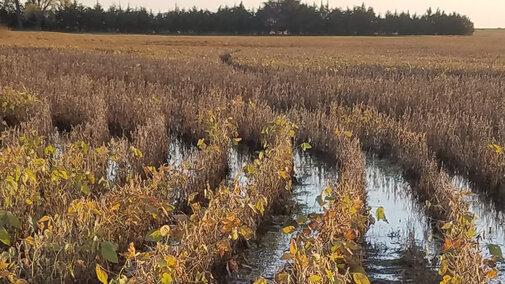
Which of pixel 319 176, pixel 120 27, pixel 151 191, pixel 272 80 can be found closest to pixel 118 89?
pixel 272 80

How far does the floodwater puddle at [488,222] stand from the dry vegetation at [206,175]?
169mm

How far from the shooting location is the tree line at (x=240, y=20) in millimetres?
61000

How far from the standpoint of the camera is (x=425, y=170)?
567 centimetres

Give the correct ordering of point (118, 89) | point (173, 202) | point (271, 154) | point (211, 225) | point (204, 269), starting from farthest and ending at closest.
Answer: point (118, 89) → point (271, 154) → point (173, 202) → point (211, 225) → point (204, 269)

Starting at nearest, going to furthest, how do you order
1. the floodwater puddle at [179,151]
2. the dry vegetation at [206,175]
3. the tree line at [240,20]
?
the dry vegetation at [206,175]
the floodwater puddle at [179,151]
the tree line at [240,20]

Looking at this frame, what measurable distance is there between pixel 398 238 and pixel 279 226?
1.00m

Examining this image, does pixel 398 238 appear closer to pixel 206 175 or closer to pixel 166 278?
pixel 206 175

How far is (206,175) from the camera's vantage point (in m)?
5.47

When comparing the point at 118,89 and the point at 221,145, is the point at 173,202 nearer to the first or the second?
the point at 221,145

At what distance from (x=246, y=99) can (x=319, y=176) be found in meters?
4.90

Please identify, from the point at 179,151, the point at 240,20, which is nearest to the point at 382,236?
the point at 179,151

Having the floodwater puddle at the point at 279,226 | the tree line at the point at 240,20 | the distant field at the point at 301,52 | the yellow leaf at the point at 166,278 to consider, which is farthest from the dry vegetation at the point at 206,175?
the tree line at the point at 240,20

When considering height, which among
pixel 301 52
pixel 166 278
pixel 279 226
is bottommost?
pixel 279 226

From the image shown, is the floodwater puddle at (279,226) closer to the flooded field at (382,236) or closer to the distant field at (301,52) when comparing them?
the flooded field at (382,236)
